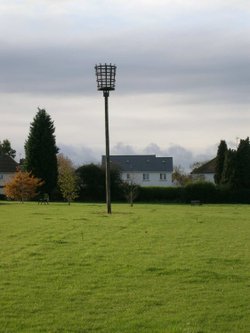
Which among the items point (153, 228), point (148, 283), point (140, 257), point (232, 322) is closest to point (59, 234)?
point (153, 228)

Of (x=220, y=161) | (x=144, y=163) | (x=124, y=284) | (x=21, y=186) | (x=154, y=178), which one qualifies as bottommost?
(x=124, y=284)

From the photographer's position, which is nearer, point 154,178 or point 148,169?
point 154,178

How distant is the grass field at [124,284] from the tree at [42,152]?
60414 mm

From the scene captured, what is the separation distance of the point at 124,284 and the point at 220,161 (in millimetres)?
83103

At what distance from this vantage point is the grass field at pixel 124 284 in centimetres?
852

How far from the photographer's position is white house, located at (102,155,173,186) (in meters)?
124

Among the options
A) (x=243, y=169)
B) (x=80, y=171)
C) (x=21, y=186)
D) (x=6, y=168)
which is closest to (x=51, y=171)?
(x=80, y=171)

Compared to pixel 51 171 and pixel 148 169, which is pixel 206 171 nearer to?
pixel 148 169

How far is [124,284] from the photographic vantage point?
11297 mm

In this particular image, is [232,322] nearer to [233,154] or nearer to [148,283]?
[148,283]

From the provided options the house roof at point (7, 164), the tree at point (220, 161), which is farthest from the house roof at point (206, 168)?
the house roof at point (7, 164)

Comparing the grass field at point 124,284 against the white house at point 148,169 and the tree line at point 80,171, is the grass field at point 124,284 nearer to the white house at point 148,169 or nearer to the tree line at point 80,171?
the tree line at point 80,171

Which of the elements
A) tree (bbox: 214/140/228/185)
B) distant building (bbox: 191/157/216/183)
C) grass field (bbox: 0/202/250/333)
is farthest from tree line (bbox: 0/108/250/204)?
grass field (bbox: 0/202/250/333)

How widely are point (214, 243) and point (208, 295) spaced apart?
7.98 m
